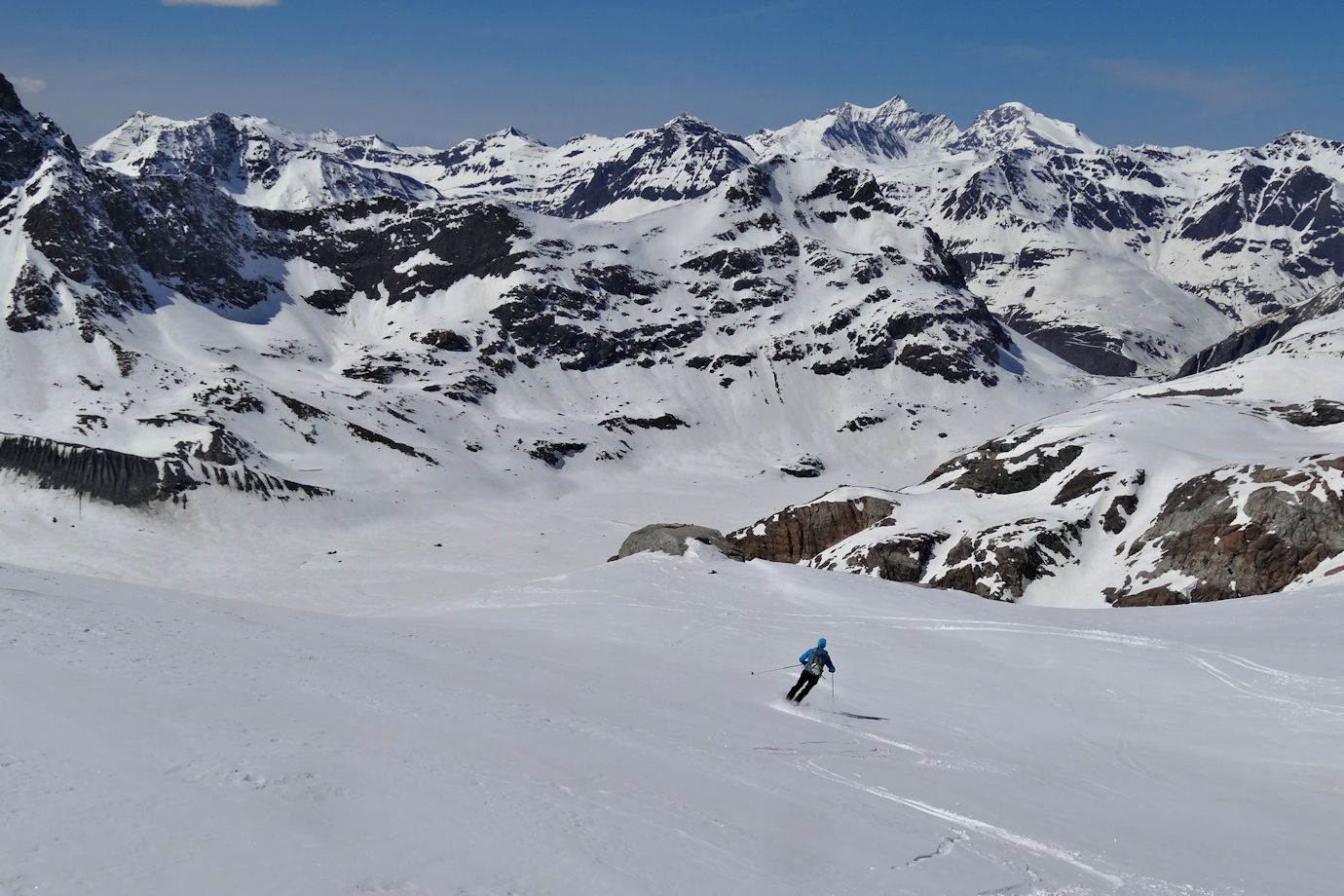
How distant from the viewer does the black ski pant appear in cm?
2325

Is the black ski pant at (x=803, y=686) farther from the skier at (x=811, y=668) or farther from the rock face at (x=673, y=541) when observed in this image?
the rock face at (x=673, y=541)

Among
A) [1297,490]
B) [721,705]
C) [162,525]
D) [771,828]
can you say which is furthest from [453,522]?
[771,828]

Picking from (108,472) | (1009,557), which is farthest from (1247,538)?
(108,472)

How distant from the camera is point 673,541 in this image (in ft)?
184

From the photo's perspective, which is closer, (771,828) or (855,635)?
(771,828)

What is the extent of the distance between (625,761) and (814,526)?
247 feet

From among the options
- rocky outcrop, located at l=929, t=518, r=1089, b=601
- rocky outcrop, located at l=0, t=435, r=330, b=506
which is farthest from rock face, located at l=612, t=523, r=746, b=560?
rocky outcrop, located at l=0, t=435, r=330, b=506

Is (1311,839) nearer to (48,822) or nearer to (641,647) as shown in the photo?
(48,822)

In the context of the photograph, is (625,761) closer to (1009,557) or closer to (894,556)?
(1009,557)

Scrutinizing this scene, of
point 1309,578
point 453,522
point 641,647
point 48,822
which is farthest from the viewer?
point 453,522

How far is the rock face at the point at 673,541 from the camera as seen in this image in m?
54.3

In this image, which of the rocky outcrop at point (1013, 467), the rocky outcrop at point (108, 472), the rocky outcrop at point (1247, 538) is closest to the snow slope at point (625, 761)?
the rocky outcrop at point (1247, 538)

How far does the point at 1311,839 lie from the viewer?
15594 millimetres

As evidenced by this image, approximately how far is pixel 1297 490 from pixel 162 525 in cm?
10076
